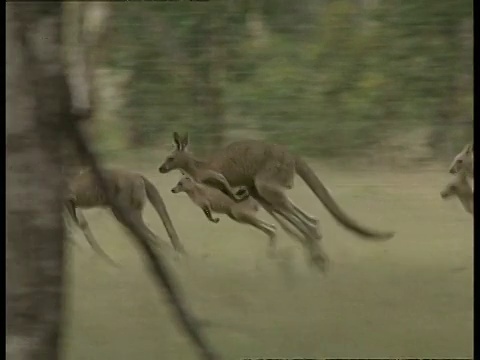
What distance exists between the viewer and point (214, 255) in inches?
51.3

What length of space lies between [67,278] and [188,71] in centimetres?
42

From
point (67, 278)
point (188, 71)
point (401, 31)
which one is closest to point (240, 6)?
point (188, 71)

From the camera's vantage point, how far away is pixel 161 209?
1.29 meters

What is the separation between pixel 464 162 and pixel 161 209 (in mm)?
546

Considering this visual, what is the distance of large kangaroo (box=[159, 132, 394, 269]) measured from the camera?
1291mm

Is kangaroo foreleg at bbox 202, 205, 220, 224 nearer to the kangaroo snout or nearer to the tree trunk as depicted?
the kangaroo snout

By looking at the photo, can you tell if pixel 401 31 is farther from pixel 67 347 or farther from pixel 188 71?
pixel 67 347

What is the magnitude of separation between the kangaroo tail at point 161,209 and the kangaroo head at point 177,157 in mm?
36

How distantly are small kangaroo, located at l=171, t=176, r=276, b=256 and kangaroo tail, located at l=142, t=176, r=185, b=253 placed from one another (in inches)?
1.3

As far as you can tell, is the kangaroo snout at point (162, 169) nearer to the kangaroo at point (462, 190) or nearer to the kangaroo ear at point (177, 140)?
the kangaroo ear at point (177, 140)

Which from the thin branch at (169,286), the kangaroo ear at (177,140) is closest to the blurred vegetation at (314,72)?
the kangaroo ear at (177,140)

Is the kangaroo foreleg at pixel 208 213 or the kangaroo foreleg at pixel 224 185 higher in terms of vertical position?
the kangaroo foreleg at pixel 224 185

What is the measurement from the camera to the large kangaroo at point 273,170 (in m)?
1.29

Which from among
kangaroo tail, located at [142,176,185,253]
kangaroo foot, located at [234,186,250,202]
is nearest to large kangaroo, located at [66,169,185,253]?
kangaroo tail, located at [142,176,185,253]
